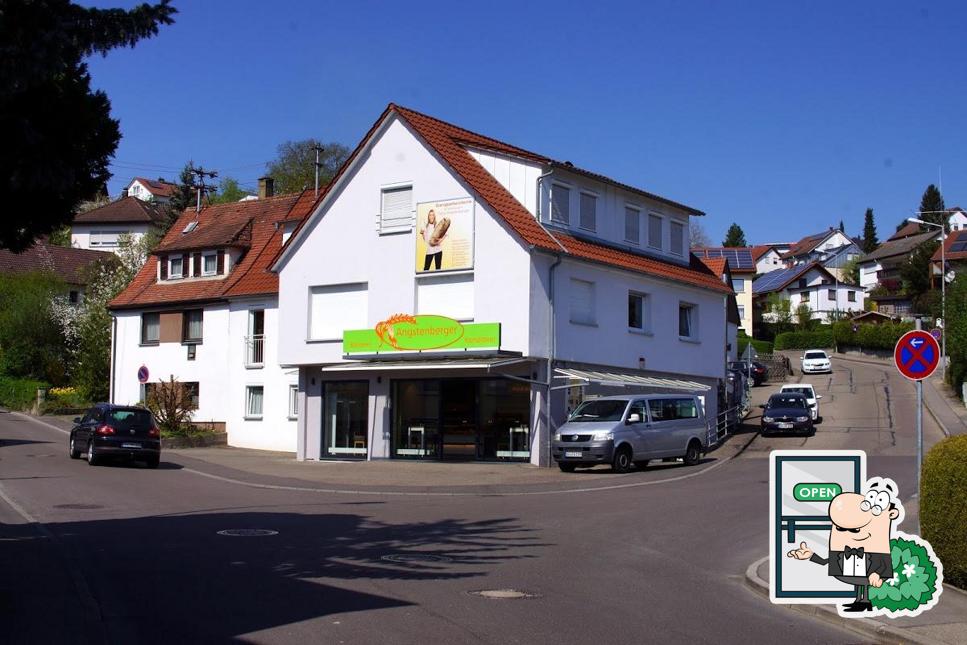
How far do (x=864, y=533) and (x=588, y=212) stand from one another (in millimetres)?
25646

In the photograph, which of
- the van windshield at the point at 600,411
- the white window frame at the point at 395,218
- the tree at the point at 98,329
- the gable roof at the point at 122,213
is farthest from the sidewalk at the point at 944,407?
the gable roof at the point at 122,213

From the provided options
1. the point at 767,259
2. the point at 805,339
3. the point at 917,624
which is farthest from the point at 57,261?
the point at 767,259

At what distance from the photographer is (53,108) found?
37.1 feet

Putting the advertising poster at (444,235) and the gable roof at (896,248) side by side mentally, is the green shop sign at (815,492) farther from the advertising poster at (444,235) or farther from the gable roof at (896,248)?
the gable roof at (896,248)

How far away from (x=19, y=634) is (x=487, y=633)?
3.88 metres

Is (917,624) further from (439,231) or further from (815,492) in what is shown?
(439,231)

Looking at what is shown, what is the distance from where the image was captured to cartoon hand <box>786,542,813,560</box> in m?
9.61

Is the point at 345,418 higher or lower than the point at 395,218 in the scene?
lower

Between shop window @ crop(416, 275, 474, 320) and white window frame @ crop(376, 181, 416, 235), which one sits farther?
white window frame @ crop(376, 181, 416, 235)

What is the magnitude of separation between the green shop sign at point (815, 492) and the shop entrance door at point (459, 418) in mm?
22186

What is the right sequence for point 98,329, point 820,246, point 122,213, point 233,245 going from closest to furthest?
point 233,245, point 98,329, point 122,213, point 820,246

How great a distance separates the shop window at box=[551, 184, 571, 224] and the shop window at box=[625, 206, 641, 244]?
324 cm

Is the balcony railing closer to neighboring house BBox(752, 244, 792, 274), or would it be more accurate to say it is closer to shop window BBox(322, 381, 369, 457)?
shop window BBox(322, 381, 369, 457)

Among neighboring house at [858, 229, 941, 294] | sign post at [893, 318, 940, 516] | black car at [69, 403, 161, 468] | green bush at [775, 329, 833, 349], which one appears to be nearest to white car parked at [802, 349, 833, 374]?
green bush at [775, 329, 833, 349]
